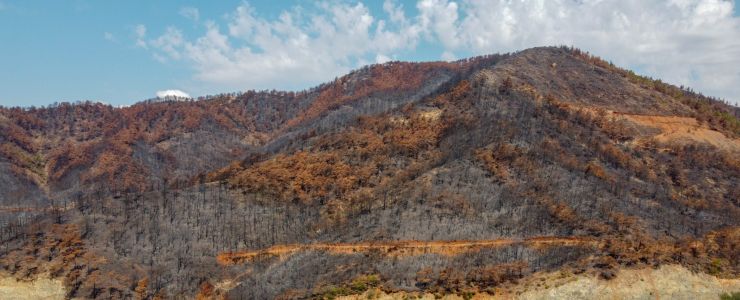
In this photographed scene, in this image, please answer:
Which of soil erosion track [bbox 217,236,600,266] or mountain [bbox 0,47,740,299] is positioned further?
soil erosion track [bbox 217,236,600,266]

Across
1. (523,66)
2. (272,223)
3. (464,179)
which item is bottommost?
(272,223)

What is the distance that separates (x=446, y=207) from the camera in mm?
56406

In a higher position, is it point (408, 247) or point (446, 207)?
point (446, 207)

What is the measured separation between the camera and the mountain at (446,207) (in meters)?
47.7

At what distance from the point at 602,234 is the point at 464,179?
1513 centimetres

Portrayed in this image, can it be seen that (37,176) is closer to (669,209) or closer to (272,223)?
(272,223)

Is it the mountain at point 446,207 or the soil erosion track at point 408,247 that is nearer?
the mountain at point 446,207

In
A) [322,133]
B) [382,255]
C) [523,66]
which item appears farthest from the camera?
[523,66]

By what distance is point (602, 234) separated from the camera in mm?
50750

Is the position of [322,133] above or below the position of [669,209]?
above

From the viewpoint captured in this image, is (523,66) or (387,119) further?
(523,66)

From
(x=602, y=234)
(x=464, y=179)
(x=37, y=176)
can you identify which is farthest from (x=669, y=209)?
(x=37, y=176)

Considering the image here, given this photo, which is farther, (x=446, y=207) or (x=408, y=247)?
(x=446, y=207)

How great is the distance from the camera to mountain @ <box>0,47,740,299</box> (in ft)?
156
